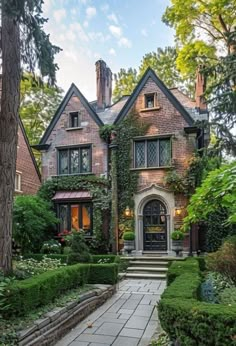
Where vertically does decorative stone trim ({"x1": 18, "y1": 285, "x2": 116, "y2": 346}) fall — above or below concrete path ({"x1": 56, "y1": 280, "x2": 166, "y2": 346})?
above

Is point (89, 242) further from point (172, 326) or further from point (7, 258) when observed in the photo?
point (172, 326)

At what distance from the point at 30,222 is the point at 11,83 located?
7725 millimetres

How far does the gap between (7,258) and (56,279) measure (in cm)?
99

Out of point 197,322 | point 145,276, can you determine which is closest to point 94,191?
point 145,276

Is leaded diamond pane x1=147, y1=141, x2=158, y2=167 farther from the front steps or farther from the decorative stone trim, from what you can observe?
the decorative stone trim

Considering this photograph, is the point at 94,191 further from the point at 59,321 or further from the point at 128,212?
the point at 59,321

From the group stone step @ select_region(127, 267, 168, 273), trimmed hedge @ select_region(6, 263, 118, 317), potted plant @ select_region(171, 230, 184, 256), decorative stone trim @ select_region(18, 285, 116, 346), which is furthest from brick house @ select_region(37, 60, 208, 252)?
decorative stone trim @ select_region(18, 285, 116, 346)

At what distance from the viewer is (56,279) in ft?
18.5

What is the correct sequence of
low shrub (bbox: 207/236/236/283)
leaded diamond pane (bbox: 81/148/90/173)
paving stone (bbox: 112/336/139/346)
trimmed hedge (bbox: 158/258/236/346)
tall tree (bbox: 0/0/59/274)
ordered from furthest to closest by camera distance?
1. leaded diamond pane (bbox: 81/148/90/173)
2. low shrub (bbox: 207/236/236/283)
3. tall tree (bbox: 0/0/59/274)
4. paving stone (bbox: 112/336/139/346)
5. trimmed hedge (bbox: 158/258/236/346)

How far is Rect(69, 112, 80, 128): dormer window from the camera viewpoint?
15.9 m

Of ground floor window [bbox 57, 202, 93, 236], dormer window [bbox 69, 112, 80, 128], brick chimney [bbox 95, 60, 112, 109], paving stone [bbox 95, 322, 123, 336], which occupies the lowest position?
paving stone [bbox 95, 322, 123, 336]

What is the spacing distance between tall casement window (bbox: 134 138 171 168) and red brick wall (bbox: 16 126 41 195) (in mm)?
7108

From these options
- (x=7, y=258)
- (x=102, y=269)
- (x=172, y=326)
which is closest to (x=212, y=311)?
(x=172, y=326)

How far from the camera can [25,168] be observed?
18391mm
